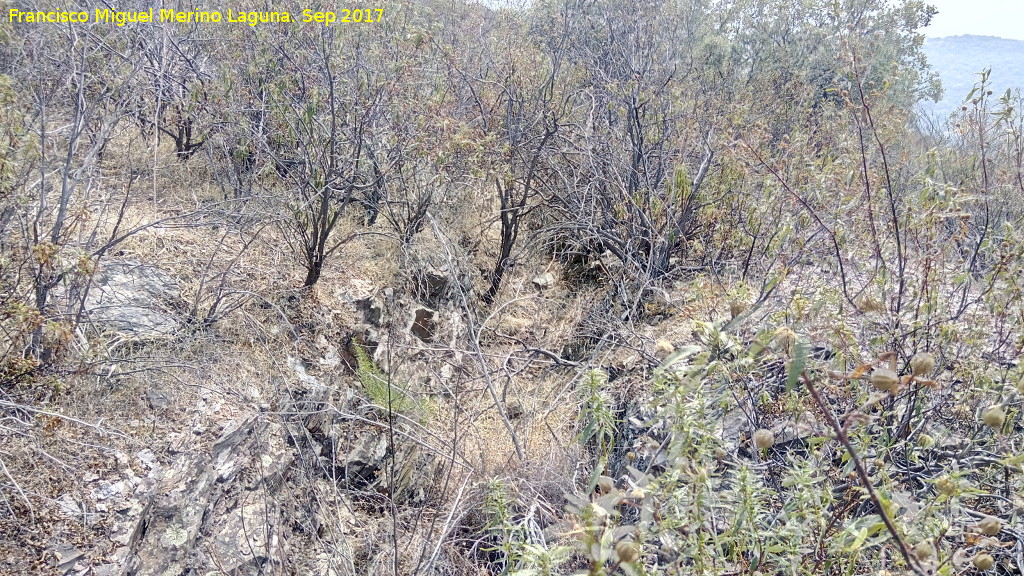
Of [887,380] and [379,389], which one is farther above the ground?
[887,380]

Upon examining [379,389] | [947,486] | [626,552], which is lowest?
[379,389]

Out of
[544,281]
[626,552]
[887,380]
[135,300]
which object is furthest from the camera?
[544,281]

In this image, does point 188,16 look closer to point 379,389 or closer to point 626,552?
point 379,389

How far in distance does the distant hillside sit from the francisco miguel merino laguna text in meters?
8.90

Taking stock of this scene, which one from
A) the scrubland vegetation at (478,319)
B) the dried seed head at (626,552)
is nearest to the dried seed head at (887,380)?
the scrubland vegetation at (478,319)

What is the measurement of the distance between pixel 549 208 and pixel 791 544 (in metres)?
4.35

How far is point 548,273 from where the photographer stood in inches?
210

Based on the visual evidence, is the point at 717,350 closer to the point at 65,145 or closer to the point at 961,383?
the point at 961,383

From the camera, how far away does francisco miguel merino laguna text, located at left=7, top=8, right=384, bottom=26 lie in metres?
3.66

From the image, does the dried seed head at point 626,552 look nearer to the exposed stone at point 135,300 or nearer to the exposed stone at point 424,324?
the exposed stone at point 135,300

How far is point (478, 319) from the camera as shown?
4.55 metres

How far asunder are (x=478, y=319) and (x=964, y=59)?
14063 millimetres

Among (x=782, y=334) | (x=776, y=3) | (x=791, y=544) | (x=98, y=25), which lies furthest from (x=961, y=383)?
(x=776, y=3)

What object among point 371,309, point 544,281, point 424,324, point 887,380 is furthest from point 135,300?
point 887,380
